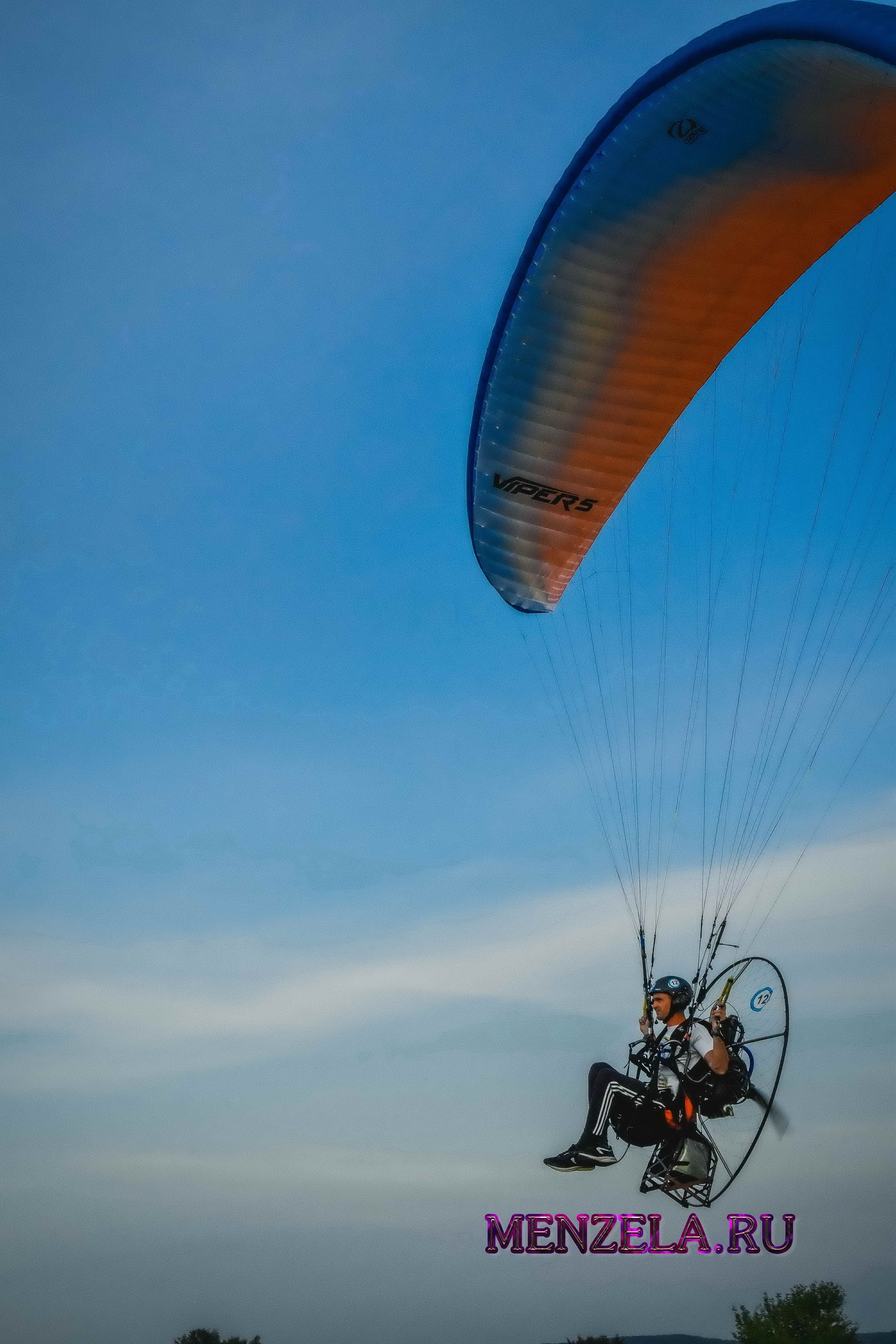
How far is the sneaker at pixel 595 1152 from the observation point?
11.2 m

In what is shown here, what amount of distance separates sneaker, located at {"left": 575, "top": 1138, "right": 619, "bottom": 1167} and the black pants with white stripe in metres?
0.03

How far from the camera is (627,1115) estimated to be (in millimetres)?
11203

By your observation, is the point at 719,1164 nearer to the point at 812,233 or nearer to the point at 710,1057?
the point at 710,1057

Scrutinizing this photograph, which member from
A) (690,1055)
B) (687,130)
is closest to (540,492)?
(687,130)

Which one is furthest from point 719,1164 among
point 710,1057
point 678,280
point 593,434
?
point 678,280

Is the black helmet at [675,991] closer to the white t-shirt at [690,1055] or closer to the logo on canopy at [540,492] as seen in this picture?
the white t-shirt at [690,1055]

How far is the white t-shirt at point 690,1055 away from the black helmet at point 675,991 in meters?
0.33

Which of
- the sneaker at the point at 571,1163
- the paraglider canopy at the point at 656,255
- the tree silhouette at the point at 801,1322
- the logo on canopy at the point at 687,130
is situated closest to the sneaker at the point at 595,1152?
the sneaker at the point at 571,1163

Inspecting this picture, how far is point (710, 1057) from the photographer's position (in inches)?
433

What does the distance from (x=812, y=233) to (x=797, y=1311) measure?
44418mm

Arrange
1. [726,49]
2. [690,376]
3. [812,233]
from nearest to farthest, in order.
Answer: [726,49]
[812,233]
[690,376]

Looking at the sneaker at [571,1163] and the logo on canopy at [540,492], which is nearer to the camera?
the sneaker at [571,1163]

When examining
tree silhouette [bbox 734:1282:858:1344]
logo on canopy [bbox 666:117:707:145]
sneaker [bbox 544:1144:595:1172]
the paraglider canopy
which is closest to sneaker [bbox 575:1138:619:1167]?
sneaker [bbox 544:1144:595:1172]

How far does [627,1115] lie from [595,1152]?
402mm
